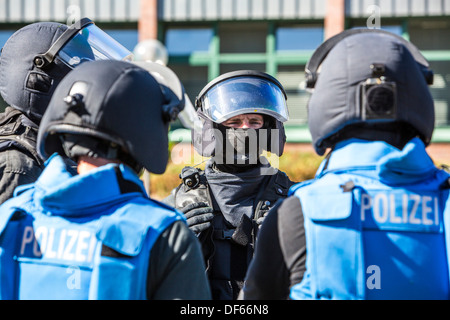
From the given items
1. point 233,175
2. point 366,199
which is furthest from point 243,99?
point 366,199

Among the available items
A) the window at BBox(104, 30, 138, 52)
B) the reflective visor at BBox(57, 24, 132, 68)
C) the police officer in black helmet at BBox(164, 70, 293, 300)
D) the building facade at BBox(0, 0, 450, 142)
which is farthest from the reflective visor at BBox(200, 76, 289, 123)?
the window at BBox(104, 30, 138, 52)

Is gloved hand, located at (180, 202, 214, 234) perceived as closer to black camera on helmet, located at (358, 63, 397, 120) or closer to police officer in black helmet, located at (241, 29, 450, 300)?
police officer in black helmet, located at (241, 29, 450, 300)

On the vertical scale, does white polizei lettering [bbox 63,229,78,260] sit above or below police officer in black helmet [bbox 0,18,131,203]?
below

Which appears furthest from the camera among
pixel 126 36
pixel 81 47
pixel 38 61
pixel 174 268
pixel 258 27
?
pixel 126 36

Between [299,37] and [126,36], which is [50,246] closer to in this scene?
[299,37]

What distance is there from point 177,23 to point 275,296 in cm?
1015

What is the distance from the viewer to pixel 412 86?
1.92 metres

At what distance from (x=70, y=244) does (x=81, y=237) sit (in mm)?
39

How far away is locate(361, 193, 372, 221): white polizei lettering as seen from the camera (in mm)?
1806

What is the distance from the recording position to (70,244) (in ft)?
5.78

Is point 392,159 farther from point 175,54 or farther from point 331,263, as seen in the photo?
point 175,54

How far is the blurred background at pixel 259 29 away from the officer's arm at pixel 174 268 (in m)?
9.05

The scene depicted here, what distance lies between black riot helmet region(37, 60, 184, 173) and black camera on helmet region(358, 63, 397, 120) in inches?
25.7

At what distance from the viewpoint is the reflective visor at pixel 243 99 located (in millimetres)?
3441
